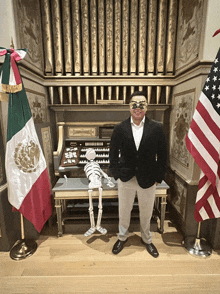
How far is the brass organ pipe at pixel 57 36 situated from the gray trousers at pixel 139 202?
2.10 meters

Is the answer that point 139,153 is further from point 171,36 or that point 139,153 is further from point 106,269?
point 171,36

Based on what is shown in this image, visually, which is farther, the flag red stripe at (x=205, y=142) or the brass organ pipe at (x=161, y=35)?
the brass organ pipe at (x=161, y=35)

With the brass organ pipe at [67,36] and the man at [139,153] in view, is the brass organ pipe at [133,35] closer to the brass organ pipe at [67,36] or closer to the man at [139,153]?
the brass organ pipe at [67,36]

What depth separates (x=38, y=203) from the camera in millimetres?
2158

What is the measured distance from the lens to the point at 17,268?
1.97m

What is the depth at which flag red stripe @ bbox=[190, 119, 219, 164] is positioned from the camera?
72.7 inches

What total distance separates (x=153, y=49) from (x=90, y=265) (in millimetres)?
3215

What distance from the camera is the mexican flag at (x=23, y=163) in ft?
6.30

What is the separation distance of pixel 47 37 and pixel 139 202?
112 inches

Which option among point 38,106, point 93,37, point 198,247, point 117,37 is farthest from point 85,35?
point 198,247

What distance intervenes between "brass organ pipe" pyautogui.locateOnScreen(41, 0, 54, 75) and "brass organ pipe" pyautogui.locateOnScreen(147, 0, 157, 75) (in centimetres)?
157

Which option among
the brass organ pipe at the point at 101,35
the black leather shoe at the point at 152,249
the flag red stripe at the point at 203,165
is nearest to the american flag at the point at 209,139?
the flag red stripe at the point at 203,165

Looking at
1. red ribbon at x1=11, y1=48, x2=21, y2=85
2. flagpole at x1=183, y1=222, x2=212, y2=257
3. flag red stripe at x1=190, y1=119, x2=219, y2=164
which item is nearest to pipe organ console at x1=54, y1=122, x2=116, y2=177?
red ribbon at x1=11, y1=48, x2=21, y2=85

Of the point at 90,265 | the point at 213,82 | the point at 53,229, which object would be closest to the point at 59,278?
the point at 90,265
